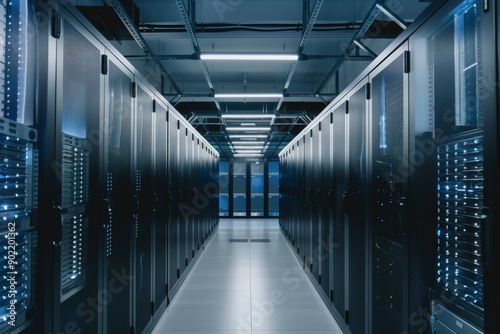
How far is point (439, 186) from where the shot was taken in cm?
147

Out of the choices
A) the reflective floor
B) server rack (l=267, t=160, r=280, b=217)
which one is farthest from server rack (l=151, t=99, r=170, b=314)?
server rack (l=267, t=160, r=280, b=217)

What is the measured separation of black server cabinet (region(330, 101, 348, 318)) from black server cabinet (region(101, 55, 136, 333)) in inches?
63.6

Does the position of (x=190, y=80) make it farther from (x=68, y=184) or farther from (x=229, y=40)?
(x=68, y=184)

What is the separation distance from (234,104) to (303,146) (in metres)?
4.32

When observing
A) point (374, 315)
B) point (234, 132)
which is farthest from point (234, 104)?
point (374, 315)

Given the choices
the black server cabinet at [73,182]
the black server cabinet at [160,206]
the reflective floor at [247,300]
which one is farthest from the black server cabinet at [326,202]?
the black server cabinet at [73,182]

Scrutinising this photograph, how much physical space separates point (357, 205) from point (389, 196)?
1.83 feet

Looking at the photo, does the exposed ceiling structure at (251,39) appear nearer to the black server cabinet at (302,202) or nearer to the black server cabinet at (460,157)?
the black server cabinet at (302,202)

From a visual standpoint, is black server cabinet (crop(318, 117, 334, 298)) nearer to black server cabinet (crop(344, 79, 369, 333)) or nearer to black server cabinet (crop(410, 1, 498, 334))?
black server cabinet (crop(344, 79, 369, 333))

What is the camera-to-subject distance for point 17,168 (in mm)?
1219

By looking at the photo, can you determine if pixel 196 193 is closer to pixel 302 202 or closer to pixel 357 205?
pixel 302 202

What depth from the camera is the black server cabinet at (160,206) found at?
124 inches

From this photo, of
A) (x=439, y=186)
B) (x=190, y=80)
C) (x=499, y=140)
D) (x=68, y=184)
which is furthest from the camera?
(x=190, y=80)

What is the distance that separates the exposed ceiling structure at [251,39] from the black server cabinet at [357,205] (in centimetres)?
98
